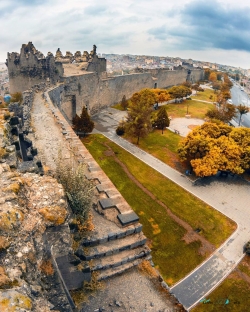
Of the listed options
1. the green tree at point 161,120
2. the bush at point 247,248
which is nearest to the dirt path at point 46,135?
the bush at point 247,248

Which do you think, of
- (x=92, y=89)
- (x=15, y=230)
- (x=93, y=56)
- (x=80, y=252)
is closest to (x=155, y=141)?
(x=92, y=89)

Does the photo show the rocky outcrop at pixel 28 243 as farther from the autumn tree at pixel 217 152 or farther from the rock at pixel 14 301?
the autumn tree at pixel 217 152

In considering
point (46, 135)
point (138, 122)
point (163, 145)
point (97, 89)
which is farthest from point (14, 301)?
point (97, 89)

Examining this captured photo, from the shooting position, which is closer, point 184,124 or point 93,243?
point 93,243

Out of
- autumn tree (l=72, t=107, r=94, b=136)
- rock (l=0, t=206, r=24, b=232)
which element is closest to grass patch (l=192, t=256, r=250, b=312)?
rock (l=0, t=206, r=24, b=232)

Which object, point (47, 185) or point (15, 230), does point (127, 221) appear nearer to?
point (47, 185)

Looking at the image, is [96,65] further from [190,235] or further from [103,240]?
[103,240]
